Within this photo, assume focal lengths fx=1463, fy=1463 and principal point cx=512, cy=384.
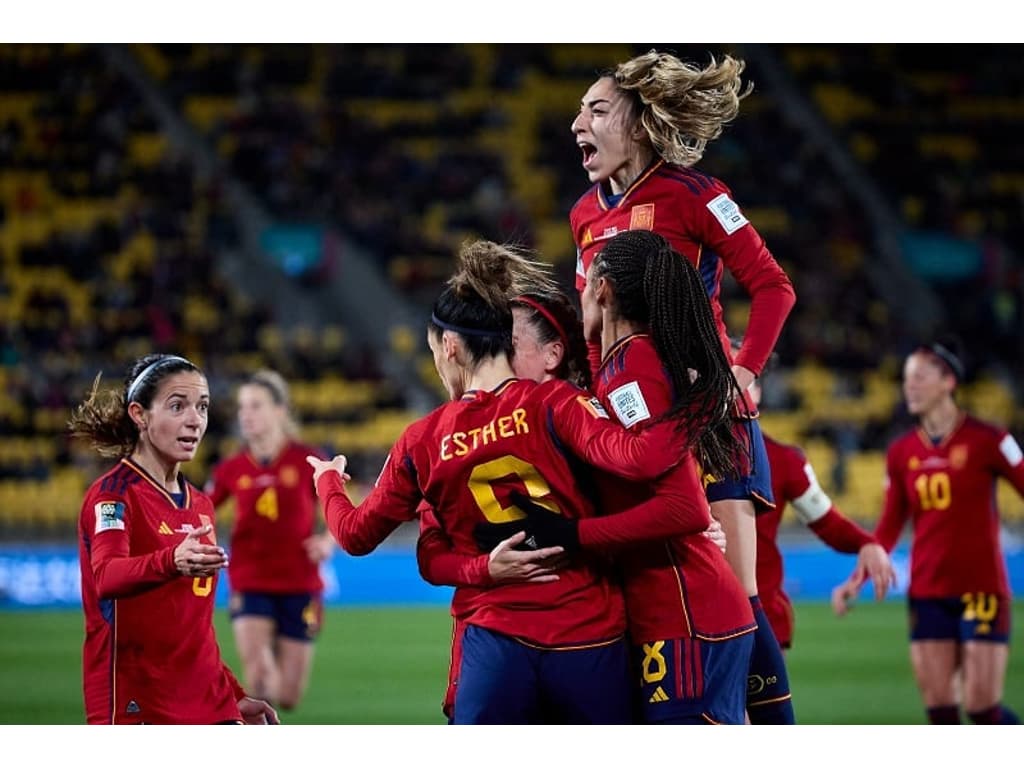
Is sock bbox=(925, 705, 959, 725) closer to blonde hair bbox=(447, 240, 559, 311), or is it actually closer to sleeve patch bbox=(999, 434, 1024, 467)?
sleeve patch bbox=(999, 434, 1024, 467)

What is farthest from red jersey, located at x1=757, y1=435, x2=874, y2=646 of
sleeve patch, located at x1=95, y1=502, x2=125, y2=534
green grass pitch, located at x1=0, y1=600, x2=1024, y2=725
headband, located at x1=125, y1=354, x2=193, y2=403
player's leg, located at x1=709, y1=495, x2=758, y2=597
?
green grass pitch, located at x1=0, y1=600, x2=1024, y2=725

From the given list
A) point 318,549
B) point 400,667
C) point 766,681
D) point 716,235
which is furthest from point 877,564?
point 400,667

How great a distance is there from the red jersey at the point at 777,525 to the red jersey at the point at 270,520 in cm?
319

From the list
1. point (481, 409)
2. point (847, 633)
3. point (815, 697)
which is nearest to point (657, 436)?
point (481, 409)

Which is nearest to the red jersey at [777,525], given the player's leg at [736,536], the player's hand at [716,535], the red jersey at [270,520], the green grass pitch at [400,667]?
the player's leg at [736,536]

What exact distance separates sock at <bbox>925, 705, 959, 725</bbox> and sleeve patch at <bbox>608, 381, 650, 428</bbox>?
3536mm

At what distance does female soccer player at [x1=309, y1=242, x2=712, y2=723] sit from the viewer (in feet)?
10.7

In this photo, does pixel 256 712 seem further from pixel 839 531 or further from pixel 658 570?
pixel 839 531

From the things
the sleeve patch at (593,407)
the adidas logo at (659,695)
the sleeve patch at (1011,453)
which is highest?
the sleeve patch at (1011,453)

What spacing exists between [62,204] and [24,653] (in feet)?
30.5

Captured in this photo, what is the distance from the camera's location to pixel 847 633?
11336 mm

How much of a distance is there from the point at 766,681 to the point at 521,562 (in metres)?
1.02

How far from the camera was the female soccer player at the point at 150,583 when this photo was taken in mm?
3617

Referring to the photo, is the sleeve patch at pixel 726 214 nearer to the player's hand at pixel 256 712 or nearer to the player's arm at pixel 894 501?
the player's hand at pixel 256 712
